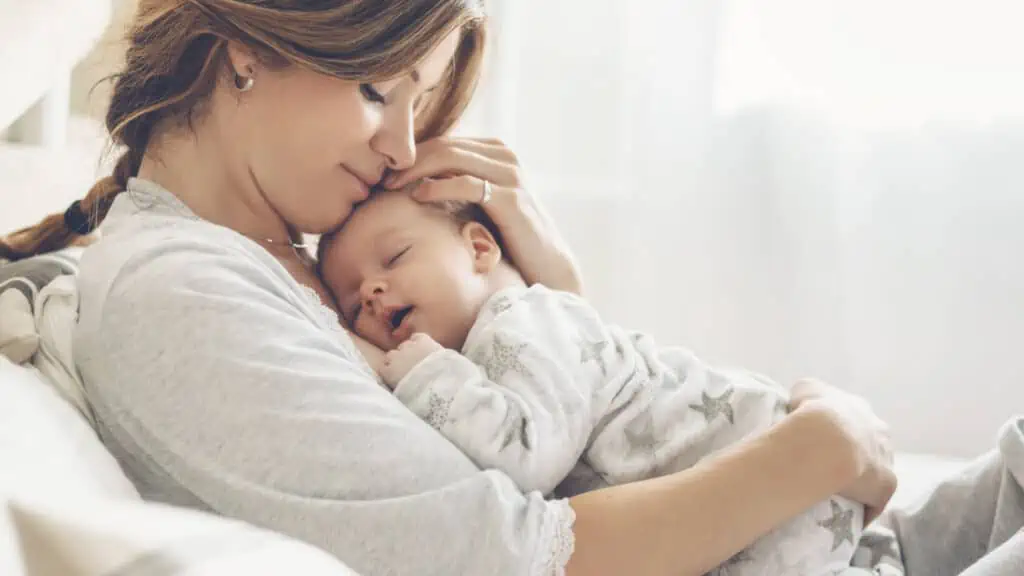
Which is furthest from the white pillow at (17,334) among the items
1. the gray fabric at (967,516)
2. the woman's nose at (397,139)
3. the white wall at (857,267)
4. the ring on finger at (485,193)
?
the white wall at (857,267)

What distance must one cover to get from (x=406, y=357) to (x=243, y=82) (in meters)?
0.33

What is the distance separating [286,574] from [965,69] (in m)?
1.70

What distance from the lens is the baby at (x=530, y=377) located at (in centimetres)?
88

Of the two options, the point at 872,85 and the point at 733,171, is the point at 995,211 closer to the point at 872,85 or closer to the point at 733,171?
the point at 872,85

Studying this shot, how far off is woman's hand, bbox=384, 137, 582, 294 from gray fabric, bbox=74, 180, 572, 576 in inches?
16.2

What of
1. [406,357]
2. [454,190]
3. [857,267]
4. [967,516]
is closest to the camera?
[406,357]

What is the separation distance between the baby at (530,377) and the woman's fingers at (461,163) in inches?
1.3

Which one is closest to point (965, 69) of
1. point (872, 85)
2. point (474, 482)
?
point (872, 85)

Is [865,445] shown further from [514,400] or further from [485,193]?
[485,193]

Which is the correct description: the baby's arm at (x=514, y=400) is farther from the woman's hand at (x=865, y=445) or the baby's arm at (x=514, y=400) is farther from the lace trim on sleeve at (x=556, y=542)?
the woman's hand at (x=865, y=445)

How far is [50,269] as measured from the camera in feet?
3.33

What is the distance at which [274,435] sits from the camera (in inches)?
29.3

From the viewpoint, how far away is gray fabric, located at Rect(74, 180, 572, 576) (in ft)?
2.41

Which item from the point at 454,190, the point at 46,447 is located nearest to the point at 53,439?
the point at 46,447
